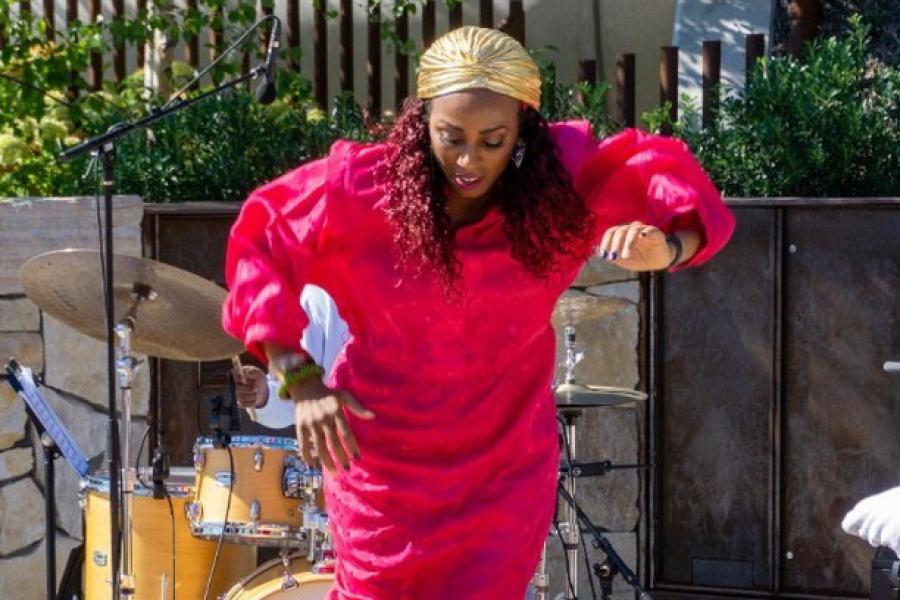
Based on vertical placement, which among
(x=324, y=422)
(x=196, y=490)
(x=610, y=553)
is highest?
(x=324, y=422)

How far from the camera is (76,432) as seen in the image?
6574mm

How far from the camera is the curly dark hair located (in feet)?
11.2

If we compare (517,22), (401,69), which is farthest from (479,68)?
(401,69)

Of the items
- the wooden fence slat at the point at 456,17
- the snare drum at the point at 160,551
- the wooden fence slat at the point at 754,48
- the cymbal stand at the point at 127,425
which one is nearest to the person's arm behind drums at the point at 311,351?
the cymbal stand at the point at 127,425

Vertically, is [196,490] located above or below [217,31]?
below

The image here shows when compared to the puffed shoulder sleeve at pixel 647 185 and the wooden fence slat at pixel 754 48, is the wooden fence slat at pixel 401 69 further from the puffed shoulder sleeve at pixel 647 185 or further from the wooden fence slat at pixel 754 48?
the puffed shoulder sleeve at pixel 647 185

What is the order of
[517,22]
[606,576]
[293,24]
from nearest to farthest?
1. [606,576]
2. [517,22]
3. [293,24]

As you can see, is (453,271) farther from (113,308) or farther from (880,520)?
(880,520)

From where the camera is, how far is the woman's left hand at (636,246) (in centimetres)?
323

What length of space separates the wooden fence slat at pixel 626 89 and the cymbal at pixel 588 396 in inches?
70.5

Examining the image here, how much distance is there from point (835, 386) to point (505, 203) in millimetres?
3122

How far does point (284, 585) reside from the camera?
5062 millimetres

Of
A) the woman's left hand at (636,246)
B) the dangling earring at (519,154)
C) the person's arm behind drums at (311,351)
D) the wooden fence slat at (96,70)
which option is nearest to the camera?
the woman's left hand at (636,246)

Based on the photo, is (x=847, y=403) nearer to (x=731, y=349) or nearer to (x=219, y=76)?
(x=731, y=349)
